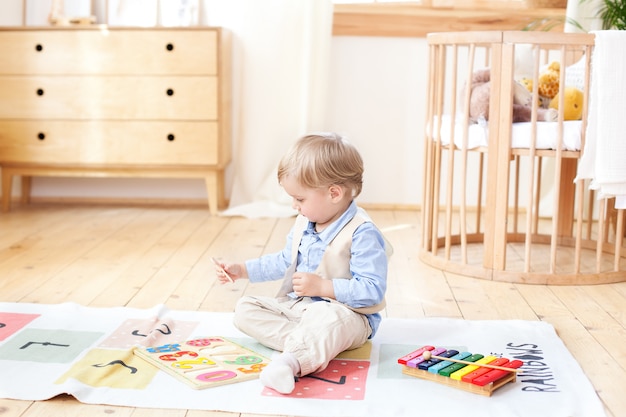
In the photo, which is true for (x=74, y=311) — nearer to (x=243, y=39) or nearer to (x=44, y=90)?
(x=44, y=90)

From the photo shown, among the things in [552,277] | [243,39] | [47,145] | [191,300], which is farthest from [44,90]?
[552,277]

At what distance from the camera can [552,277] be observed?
240 centimetres

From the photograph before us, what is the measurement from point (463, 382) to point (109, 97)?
234 cm

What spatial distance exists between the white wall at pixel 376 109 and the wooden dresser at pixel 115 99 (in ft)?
1.15

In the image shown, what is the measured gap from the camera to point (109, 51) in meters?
3.38

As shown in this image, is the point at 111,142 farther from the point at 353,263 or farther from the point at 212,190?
the point at 353,263

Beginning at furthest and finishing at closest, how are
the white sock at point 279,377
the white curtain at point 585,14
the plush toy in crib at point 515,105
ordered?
the white curtain at point 585,14, the plush toy in crib at point 515,105, the white sock at point 279,377

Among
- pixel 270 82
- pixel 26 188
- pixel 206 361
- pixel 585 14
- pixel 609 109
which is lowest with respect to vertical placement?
pixel 206 361

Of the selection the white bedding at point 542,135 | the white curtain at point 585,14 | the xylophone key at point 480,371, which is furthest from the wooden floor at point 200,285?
the white curtain at point 585,14

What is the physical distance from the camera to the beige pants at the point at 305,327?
1.58 meters

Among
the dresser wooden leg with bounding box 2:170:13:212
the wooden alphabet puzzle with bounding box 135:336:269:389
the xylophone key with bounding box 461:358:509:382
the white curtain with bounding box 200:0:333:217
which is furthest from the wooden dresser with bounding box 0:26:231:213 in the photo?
the xylophone key with bounding box 461:358:509:382

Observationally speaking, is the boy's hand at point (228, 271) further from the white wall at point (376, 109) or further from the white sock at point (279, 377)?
the white wall at point (376, 109)

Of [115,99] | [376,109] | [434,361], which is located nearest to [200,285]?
[434,361]

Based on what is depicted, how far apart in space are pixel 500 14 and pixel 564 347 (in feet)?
7.10
